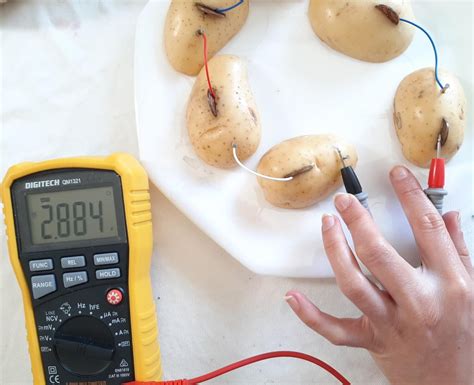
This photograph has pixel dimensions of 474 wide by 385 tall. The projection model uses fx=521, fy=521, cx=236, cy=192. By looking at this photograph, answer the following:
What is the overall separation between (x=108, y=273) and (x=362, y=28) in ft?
1.46

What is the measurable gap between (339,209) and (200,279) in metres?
0.21

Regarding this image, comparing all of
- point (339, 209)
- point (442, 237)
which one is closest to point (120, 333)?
point (339, 209)

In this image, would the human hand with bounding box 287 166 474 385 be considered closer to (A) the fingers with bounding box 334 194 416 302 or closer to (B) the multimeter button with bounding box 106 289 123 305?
(A) the fingers with bounding box 334 194 416 302

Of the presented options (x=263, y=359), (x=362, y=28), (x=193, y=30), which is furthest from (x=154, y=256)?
(x=362, y=28)

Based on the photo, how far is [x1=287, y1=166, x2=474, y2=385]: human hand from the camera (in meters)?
0.60

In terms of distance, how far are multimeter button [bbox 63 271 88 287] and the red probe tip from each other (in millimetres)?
447

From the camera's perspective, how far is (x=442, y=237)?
630 millimetres

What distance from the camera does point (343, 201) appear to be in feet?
2.08

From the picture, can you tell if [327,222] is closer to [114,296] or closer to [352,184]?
[352,184]

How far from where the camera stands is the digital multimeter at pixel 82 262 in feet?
2.10

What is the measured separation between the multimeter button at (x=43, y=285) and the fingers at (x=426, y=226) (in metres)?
0.45

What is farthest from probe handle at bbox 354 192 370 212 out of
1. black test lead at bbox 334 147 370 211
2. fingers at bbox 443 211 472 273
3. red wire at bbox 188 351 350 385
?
red wire at bbox 188 351 350 385

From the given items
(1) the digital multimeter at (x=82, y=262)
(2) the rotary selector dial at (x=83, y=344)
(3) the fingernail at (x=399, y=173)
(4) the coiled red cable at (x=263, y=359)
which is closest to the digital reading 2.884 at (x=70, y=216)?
(1) the digital multimeter at (x=82, y=262)

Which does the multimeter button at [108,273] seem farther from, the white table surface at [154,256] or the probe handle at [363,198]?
the probe handle at [363,198]
